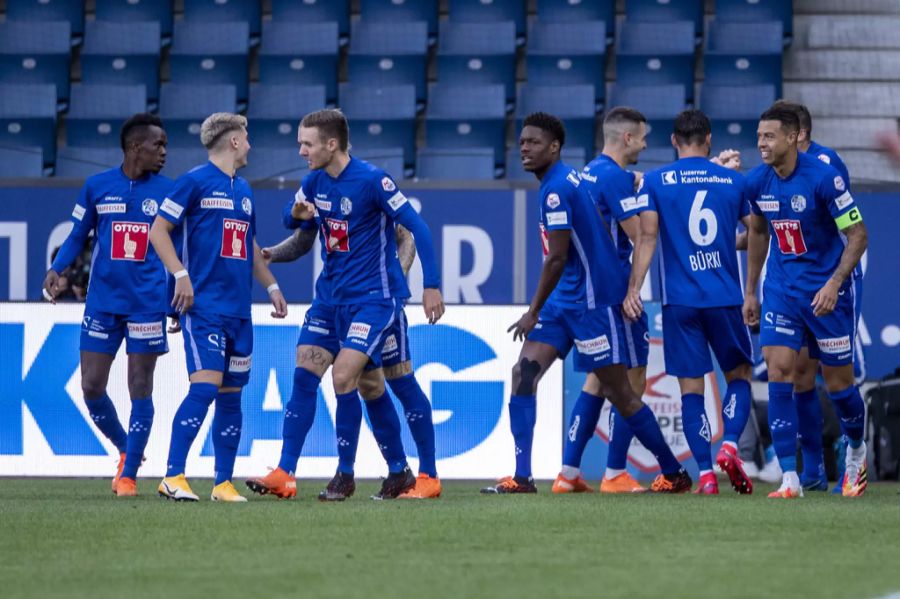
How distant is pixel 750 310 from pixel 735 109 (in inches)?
266

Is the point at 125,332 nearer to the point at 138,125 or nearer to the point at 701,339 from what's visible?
the point at 138,125

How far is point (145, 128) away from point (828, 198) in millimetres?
3496

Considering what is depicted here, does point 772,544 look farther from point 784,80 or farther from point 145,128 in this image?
point 784,80

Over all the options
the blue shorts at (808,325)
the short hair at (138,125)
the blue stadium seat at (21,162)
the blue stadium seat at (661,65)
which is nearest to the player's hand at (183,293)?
the short hair at (138,125)

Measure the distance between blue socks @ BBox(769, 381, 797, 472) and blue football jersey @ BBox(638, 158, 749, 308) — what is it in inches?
20.7

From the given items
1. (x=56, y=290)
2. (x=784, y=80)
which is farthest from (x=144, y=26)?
(x=56, y=290)

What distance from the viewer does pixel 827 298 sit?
24.9ft

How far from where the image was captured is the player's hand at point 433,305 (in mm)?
7016

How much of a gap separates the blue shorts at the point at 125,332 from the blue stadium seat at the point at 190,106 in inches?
235

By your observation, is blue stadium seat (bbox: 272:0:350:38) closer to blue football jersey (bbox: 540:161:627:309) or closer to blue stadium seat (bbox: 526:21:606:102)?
blue stadium seat (bbox: 526:21:606:102)

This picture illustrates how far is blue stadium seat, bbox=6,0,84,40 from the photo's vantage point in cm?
1535

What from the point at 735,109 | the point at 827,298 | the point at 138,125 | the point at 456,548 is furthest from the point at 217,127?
the point at 735,109

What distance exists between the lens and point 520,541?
17.2 ft

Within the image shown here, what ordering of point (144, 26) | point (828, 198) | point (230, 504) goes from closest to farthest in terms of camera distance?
point (230, 504) < point (828, 198) < point (144, 26)
